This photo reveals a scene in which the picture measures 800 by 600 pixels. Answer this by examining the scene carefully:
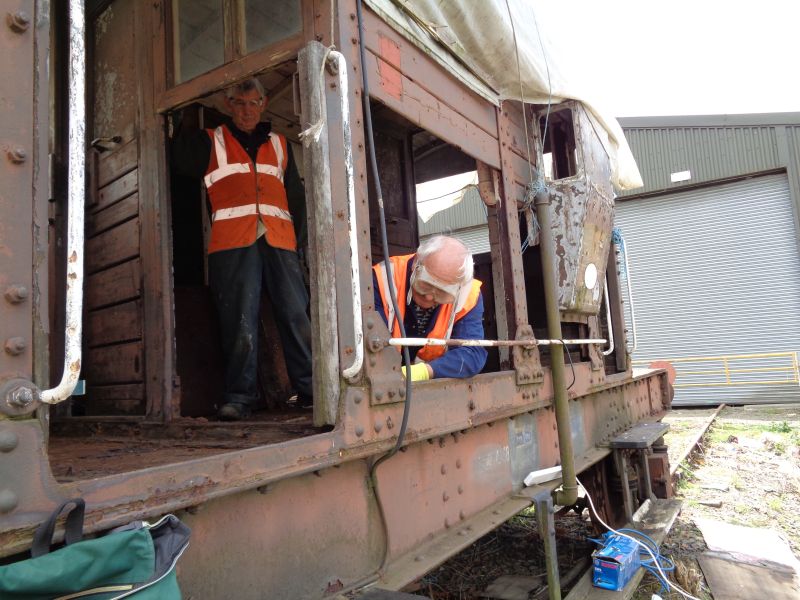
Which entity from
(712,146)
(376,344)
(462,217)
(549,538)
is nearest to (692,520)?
(549,538)

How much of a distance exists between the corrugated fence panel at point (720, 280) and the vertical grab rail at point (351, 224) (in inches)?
648

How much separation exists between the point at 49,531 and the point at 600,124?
5.04 m

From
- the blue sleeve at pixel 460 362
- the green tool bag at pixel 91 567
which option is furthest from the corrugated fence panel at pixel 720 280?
the green tool bag at pixel 91 567

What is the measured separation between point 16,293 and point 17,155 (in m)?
0.30

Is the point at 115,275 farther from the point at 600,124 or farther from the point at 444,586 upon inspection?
the point at 600,124

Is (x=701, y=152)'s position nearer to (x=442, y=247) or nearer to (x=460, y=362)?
(x=442, y=247)

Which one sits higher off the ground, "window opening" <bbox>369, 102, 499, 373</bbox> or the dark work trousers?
"window opening" <bbox>369, 102, 499, 373</bbox>

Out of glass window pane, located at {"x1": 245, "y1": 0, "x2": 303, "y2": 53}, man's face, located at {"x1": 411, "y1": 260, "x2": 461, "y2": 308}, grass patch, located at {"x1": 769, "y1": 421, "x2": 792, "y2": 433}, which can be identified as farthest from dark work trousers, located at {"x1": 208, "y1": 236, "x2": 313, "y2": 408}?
grass patch, located at {"x1": 769, "y1": 421, "x2": 792, "y2": 433}

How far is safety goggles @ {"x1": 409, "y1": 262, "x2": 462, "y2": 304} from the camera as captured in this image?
10.4ft

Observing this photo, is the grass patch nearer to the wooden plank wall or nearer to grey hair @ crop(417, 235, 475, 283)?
grey hair @ crop(417, 235, 475, 283)

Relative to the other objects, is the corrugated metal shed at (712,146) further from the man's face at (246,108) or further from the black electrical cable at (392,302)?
the black electrical cable at (392,302)

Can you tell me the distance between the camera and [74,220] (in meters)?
1.23

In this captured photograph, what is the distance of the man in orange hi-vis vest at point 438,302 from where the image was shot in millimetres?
2947

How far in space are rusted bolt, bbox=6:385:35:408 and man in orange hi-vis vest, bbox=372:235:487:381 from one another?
1.77 meters
